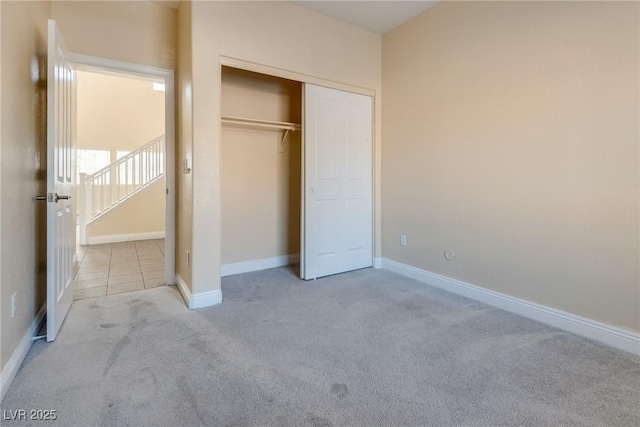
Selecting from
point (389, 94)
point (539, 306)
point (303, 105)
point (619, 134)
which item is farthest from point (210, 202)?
point (619, 134)

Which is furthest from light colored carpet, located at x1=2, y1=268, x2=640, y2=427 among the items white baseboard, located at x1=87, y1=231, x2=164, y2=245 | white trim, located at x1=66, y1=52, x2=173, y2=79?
white baseboard, located at x1=87, y1=231, x2=164, y2=245

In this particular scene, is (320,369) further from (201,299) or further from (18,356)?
(18,356)

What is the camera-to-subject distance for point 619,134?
1911 millimetres

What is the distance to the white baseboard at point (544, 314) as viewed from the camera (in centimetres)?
193

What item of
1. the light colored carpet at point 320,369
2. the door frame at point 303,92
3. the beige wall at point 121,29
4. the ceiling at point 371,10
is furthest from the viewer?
the ceiling at point 371,10

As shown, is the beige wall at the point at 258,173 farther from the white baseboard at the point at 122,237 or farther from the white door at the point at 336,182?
the white baseboard at the point at 122,237

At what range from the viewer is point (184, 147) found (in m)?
2.77

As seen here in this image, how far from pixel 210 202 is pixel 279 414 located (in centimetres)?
173

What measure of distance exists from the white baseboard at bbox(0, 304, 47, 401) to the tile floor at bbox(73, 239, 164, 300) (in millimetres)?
742

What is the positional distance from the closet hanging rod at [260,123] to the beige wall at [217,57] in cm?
65

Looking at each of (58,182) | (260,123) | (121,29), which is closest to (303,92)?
(260,123)

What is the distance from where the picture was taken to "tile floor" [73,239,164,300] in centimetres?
302

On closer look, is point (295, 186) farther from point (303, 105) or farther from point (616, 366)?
point (616, 366)

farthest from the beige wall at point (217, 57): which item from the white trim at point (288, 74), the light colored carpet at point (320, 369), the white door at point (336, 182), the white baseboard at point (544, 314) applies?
the white baseboard at point (544, 314)
